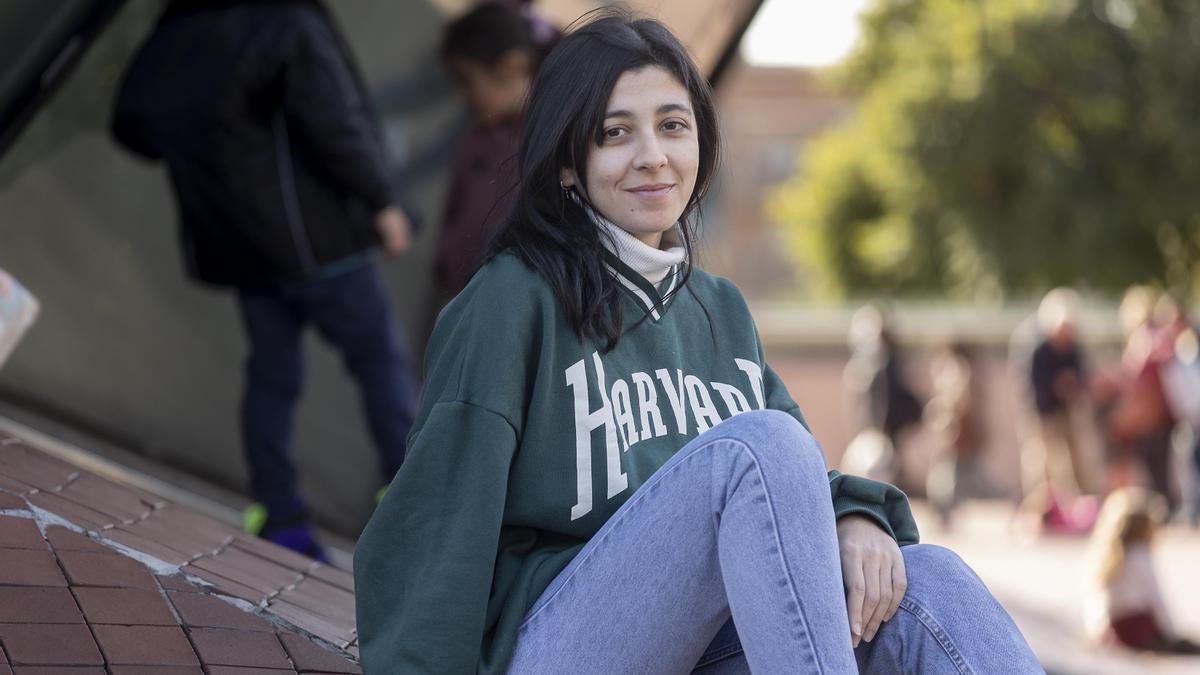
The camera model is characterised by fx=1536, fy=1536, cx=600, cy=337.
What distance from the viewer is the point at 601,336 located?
7.49 feet

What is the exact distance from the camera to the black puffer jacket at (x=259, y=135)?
420cm

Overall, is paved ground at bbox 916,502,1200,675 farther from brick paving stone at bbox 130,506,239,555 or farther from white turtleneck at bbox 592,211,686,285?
white turtleneck at bbox 592,211,686,285

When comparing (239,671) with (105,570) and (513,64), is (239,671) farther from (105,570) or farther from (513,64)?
(513,64)

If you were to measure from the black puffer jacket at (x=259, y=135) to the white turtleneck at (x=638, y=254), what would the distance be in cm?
196

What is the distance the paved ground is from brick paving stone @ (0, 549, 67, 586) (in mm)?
5024

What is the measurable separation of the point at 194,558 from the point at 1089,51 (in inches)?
1129

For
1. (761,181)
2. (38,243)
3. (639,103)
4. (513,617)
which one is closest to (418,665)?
(513,617)

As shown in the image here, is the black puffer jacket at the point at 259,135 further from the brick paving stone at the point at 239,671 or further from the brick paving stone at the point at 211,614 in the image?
the brick paving stone at the point at 239,671

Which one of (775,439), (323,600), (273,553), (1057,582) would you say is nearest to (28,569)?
(323,600)

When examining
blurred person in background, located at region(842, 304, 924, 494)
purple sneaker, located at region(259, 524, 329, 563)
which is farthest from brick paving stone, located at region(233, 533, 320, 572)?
blurred person in background, located at region(842, 304, 924, 494)

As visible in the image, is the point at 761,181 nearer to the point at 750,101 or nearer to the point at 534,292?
the point at 750,101

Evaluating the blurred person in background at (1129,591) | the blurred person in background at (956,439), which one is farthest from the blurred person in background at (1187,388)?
the blurred person in background at (1129,591)

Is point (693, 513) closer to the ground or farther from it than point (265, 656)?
farther from it

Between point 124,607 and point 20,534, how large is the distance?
30cm
